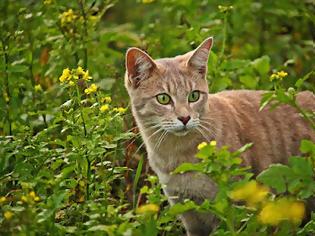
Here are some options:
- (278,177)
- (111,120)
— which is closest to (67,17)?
(111,120)

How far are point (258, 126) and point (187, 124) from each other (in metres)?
0.53

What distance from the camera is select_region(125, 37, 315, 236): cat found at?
4.36 metres

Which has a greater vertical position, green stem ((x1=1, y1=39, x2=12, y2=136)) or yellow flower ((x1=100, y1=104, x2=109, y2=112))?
yellow flower ((x1=100, y1=104, x2=109, y2=112))

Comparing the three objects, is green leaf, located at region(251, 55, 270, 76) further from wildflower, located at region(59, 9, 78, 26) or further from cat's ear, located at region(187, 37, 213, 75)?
wildflower, located at region(59, 9, 78, 26)

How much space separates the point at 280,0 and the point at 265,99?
2.87m

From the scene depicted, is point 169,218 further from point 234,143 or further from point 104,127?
point 234,143

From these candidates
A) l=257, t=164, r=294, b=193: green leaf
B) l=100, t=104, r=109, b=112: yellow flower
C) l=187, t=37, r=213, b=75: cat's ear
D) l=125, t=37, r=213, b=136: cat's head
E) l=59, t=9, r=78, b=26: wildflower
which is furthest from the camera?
l=59, t=9, r=78, b=26: wildflower

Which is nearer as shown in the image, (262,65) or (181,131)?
(181,131)

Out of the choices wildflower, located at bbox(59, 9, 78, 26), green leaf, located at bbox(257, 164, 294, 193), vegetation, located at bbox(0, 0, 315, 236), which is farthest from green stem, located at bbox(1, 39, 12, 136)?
green leaf, located at bbox(257, 164, 294, 193)

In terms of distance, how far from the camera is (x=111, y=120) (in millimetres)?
4012

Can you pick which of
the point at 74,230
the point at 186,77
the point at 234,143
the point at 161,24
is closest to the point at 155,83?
the point at 186,77

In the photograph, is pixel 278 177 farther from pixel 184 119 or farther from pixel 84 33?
pixel 84 33

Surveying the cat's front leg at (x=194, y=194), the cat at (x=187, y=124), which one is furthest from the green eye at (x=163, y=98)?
the cat's front leg at (x=194, y=194)

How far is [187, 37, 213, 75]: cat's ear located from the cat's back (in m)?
0.20
